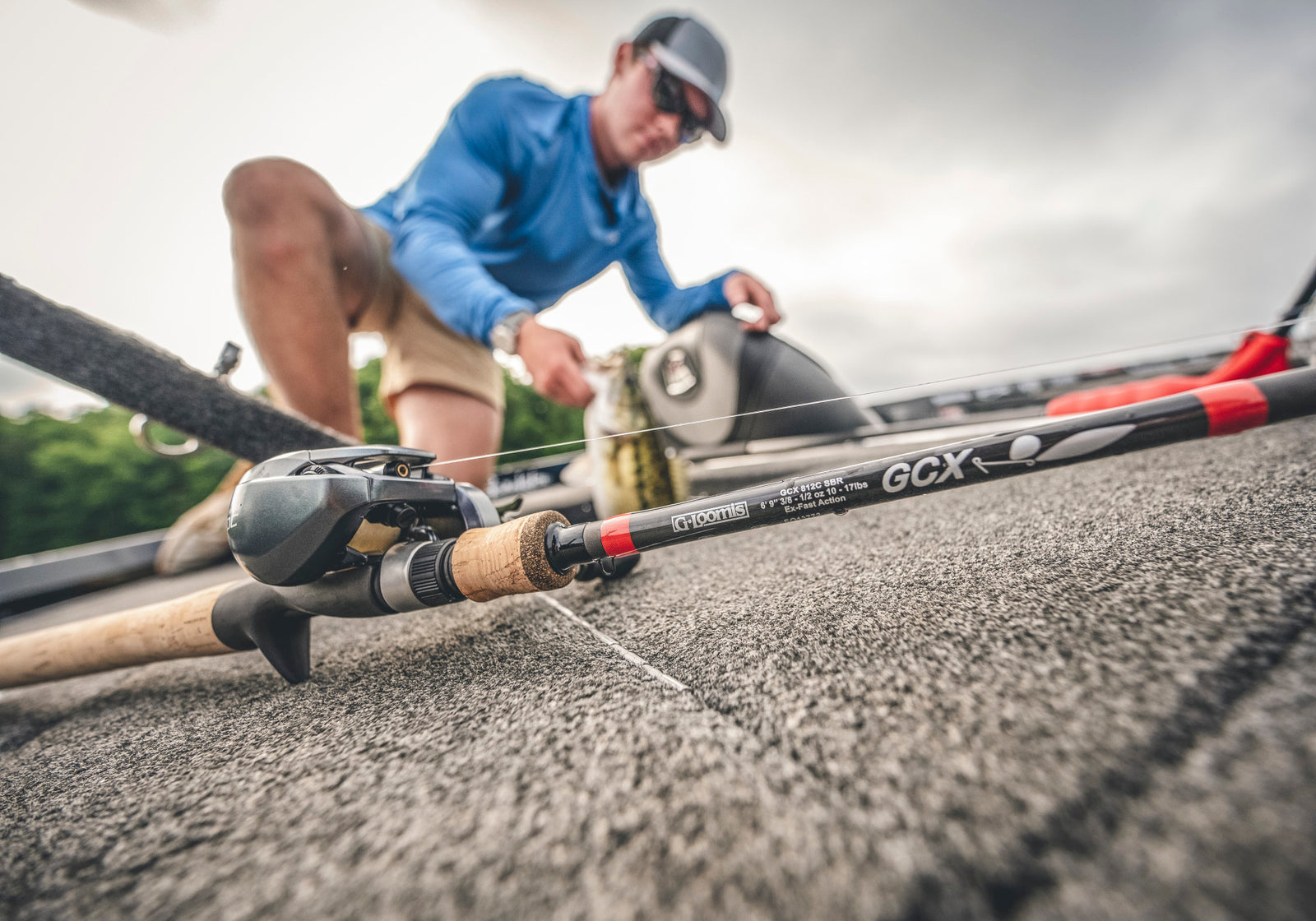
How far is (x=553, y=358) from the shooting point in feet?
3.06

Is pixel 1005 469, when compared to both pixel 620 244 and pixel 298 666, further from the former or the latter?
pixel 620 244

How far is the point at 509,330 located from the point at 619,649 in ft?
2.33

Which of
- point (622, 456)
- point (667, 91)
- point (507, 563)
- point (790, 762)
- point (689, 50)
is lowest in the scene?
point (790, 762)

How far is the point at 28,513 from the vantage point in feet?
34.6

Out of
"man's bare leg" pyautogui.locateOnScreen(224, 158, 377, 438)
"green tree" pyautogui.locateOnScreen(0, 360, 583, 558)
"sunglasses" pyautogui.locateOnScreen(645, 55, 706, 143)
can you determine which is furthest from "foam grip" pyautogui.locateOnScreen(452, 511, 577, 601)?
"green tree" pyautogui.locateOnScreen(0, 360, 583, 558)

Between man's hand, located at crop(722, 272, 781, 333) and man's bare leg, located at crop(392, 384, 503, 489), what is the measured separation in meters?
0.91

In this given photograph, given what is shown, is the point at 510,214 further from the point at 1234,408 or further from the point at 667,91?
the point at 1234,408

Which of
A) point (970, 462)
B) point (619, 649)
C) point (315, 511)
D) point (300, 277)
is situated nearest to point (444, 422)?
point (300, 277)

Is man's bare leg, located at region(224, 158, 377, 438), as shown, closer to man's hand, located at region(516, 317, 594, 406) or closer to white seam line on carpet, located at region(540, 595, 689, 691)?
man's hand, located at region(516, 317, 594, 406)

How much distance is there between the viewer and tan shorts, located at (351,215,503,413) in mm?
1499

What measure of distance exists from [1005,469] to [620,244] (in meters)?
1.71

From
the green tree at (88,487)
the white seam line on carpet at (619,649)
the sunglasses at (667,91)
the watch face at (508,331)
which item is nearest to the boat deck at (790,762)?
the white seam line on carpet at (619,649)

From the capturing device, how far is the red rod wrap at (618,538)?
1.58 feet

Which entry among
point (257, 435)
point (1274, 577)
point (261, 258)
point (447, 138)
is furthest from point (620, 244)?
point (1274, 577)
